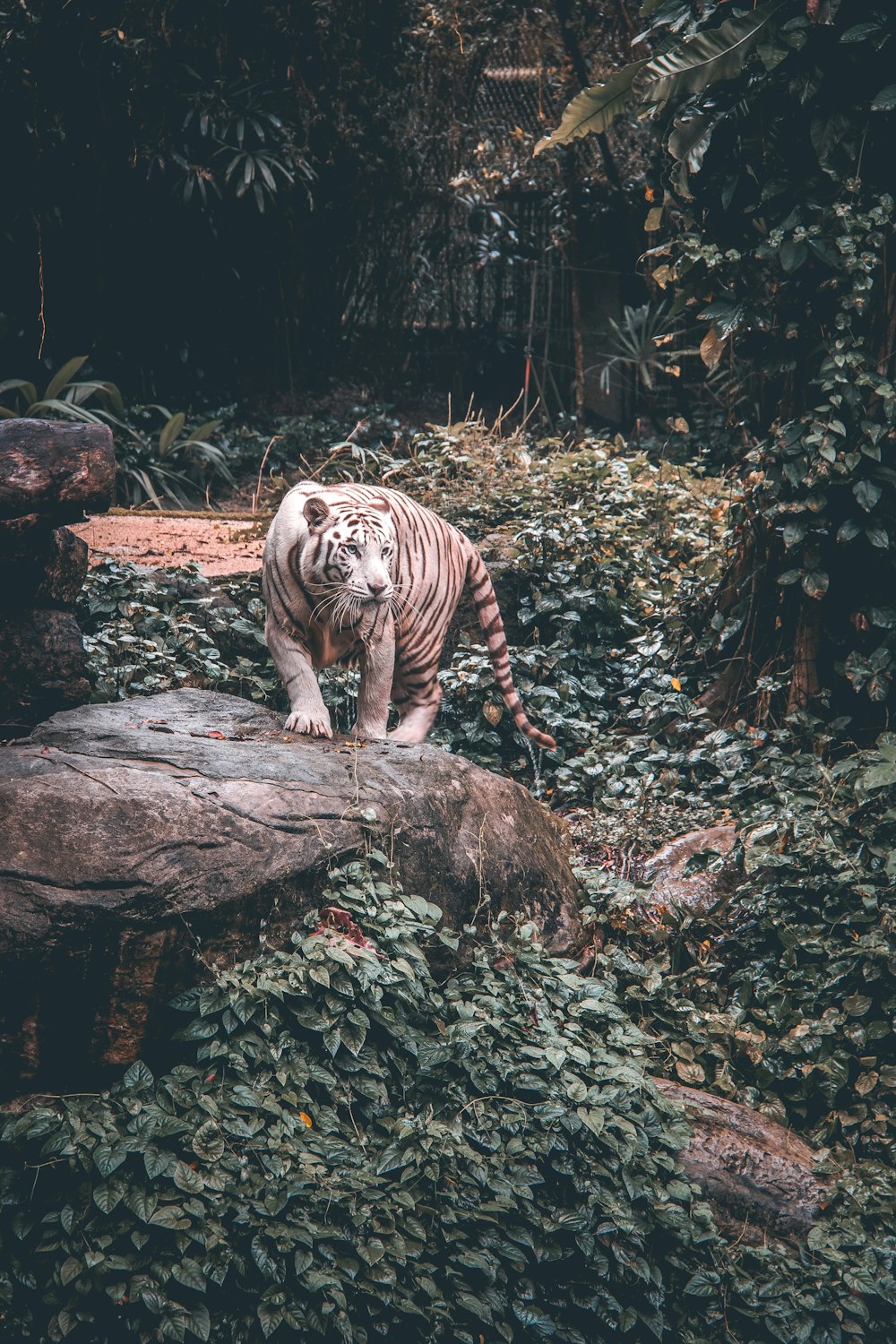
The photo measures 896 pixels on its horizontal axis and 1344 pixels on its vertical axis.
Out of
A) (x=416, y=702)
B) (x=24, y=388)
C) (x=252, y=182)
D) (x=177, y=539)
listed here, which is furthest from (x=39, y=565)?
(x=252, y=182)

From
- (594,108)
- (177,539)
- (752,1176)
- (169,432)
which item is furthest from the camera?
(169,432)

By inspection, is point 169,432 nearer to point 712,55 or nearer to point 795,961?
point 712,55

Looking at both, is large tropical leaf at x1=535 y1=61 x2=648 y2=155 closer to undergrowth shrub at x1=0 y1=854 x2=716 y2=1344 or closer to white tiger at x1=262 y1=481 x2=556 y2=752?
white tiger at x1=262 y1=481 x2=556 y2=752

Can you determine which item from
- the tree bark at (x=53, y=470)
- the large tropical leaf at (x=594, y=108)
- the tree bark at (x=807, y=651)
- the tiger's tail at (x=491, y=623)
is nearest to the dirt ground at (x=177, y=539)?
the tiger's tail at (x=491, y=623)

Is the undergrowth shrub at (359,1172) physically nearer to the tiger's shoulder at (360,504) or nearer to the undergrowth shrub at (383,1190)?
the undergrowth shrub at (383,1190)

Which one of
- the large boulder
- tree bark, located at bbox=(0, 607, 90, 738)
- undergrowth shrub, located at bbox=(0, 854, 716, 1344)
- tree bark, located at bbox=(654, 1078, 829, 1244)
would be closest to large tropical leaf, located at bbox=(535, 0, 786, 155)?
the large boulder

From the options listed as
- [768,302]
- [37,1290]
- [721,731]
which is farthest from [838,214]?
[37,1290]

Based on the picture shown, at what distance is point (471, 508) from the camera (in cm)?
745

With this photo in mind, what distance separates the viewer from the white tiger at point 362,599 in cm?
427

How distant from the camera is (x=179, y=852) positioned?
3.41m

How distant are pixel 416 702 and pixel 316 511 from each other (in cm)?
113

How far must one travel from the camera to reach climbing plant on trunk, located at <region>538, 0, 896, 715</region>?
4.79 metres

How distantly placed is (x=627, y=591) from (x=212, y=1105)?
4.40 metres

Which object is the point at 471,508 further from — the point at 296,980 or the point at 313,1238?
the point at 313,1238
